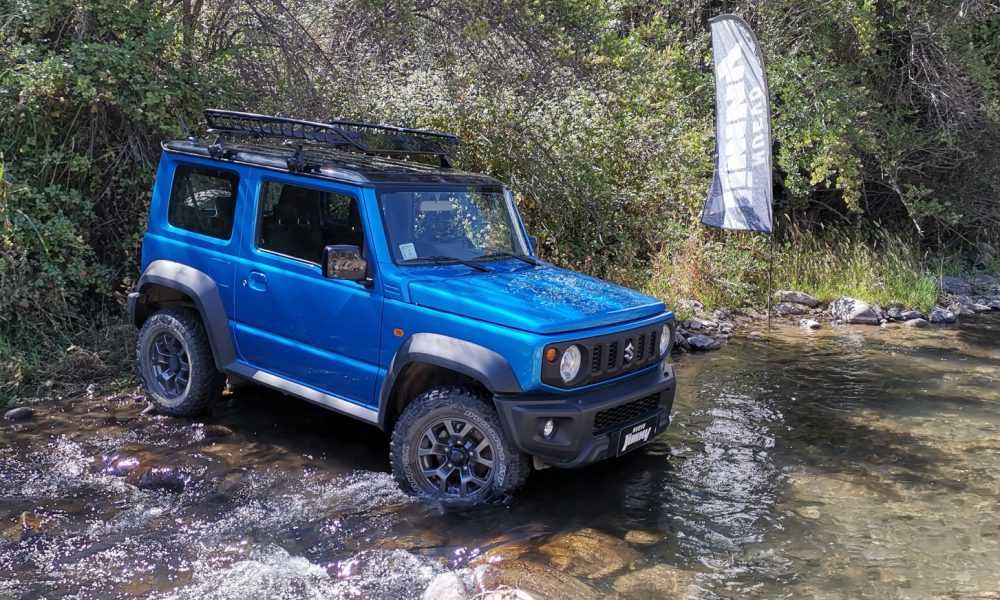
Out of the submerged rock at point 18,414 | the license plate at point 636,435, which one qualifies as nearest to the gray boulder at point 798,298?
the license plate at point 636,435

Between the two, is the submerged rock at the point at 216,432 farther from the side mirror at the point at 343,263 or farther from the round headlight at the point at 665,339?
the round headlight at the point at 665,339

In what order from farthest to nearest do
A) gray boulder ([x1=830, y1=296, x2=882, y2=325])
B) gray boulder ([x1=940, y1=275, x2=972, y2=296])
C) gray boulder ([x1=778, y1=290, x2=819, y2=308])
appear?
gray boulder ([x1=940, y1=275, x2=972, y2=296]) → gray boulder ([x1=778, y1=290, x2=819, y2=308]) → gray boulder ([x1=830, y1=296, x2=882, y2=325])

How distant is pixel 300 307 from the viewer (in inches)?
217

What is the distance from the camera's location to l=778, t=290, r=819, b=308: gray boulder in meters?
11.7

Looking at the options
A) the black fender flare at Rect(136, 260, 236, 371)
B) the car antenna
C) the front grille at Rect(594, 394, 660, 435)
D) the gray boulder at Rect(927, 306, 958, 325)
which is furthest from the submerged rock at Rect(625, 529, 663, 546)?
the gray boulder at Rect(927, 306, 958, 325)

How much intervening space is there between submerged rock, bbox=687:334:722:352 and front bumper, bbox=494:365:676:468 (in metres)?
4.46

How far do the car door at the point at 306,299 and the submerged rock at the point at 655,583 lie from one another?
1.86 meters

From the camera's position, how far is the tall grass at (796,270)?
36.6 ft

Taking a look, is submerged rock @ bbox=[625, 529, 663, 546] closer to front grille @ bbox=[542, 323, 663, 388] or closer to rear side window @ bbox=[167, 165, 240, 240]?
front grille @ bbox=[542, 323, 663, 388]

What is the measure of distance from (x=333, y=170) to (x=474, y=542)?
7.95ft

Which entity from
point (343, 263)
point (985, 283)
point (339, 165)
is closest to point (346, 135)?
point (339, 165)

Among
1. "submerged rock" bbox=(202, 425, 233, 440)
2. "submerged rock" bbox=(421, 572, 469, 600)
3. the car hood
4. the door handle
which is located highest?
the door handle

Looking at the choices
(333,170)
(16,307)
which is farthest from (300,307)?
(16,307)

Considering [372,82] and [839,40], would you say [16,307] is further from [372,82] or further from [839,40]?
[839,40]
